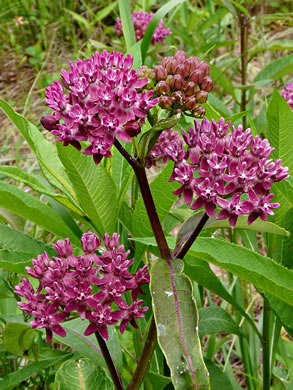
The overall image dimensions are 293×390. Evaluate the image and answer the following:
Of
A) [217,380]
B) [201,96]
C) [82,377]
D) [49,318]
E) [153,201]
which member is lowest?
[217,380]

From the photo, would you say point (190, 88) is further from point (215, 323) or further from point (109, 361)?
point (215, 323)

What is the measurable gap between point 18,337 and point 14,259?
0.53 ft

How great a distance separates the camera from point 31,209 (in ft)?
3.76

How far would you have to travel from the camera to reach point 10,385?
1.26m

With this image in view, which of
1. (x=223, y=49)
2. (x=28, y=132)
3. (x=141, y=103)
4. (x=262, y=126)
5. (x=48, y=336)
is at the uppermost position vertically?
(x=141, y=103)

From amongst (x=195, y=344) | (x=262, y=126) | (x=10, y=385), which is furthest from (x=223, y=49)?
(x=195, y=344)

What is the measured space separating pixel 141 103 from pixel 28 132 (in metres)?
0.35

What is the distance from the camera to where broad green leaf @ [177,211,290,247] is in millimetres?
907

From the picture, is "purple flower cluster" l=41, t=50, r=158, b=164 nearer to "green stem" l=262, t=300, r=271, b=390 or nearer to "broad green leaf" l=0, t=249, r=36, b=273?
"broad green leaf" l=0, t=249, r=36, b=273

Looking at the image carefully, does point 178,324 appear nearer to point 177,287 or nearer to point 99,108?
point 177,287

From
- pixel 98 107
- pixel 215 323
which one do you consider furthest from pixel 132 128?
pixel 215 323

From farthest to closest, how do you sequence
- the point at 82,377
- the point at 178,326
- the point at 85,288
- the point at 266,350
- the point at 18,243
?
the point at 266,350 → the point at 18,243 → the point at 82,377 → the point at 85,288 → the point at 178,326

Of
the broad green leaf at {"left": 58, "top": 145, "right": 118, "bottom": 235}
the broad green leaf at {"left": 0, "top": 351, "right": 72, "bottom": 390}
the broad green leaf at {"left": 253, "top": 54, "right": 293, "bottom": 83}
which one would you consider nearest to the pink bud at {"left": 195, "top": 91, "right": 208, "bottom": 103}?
the broad green leaf at {"left": 58, "top": 145, "right": 118, "bottom": 235}

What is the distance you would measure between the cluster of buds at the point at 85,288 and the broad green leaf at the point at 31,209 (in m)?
0.19
